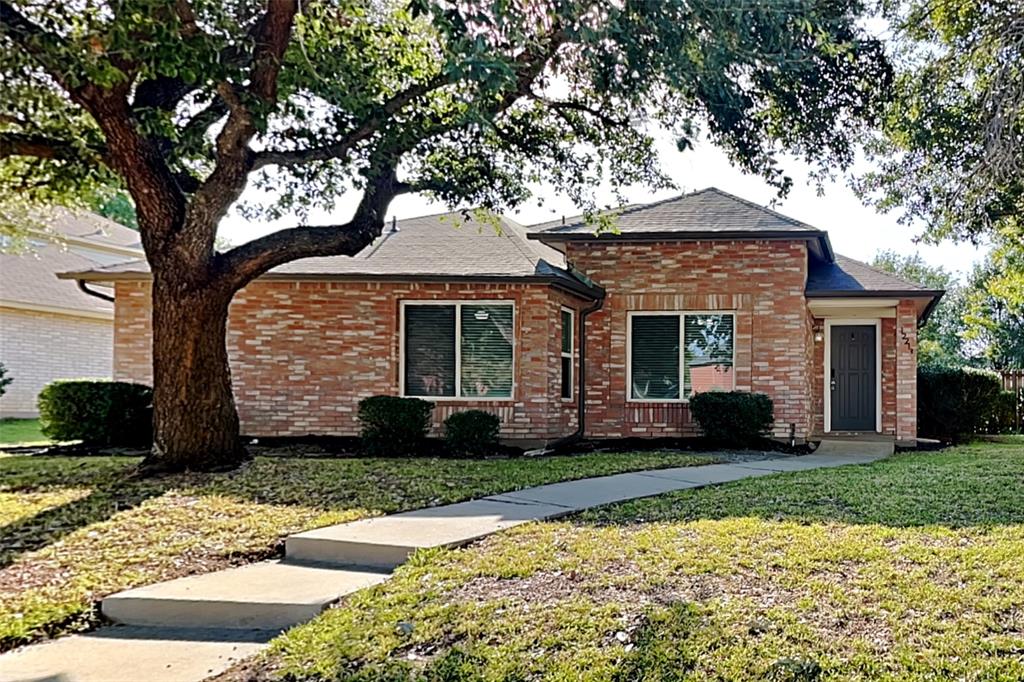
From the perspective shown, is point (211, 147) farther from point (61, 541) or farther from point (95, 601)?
point (95, 601)

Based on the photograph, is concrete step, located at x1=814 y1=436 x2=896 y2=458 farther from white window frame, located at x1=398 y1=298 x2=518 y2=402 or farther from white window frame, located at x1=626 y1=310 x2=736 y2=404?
white window frame, located at x1=398 y1=298 x2=518 y2=402

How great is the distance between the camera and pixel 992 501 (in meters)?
6.75

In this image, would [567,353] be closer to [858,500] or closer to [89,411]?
[858,500]

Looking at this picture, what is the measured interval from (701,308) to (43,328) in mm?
16703

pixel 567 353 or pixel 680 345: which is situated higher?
pixel 680 345

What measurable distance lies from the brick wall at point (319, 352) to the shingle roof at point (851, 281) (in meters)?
4.44

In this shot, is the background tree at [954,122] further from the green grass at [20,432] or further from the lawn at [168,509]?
the green grass at [20,432]

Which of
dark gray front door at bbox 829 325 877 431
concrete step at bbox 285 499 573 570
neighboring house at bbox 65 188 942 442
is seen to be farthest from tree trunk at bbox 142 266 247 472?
dark gray front door at bbox 829 325 877 431

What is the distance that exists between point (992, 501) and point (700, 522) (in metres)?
2.82

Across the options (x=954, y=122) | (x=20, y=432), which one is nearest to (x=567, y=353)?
(x=954, y=122)

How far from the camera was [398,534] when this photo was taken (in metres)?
5.70

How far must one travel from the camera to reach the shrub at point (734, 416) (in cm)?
1177

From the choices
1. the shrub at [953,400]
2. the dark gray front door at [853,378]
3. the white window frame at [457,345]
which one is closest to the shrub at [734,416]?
the white window frame at [457,345]

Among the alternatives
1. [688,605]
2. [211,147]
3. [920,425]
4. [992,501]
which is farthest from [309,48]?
[920,425]
